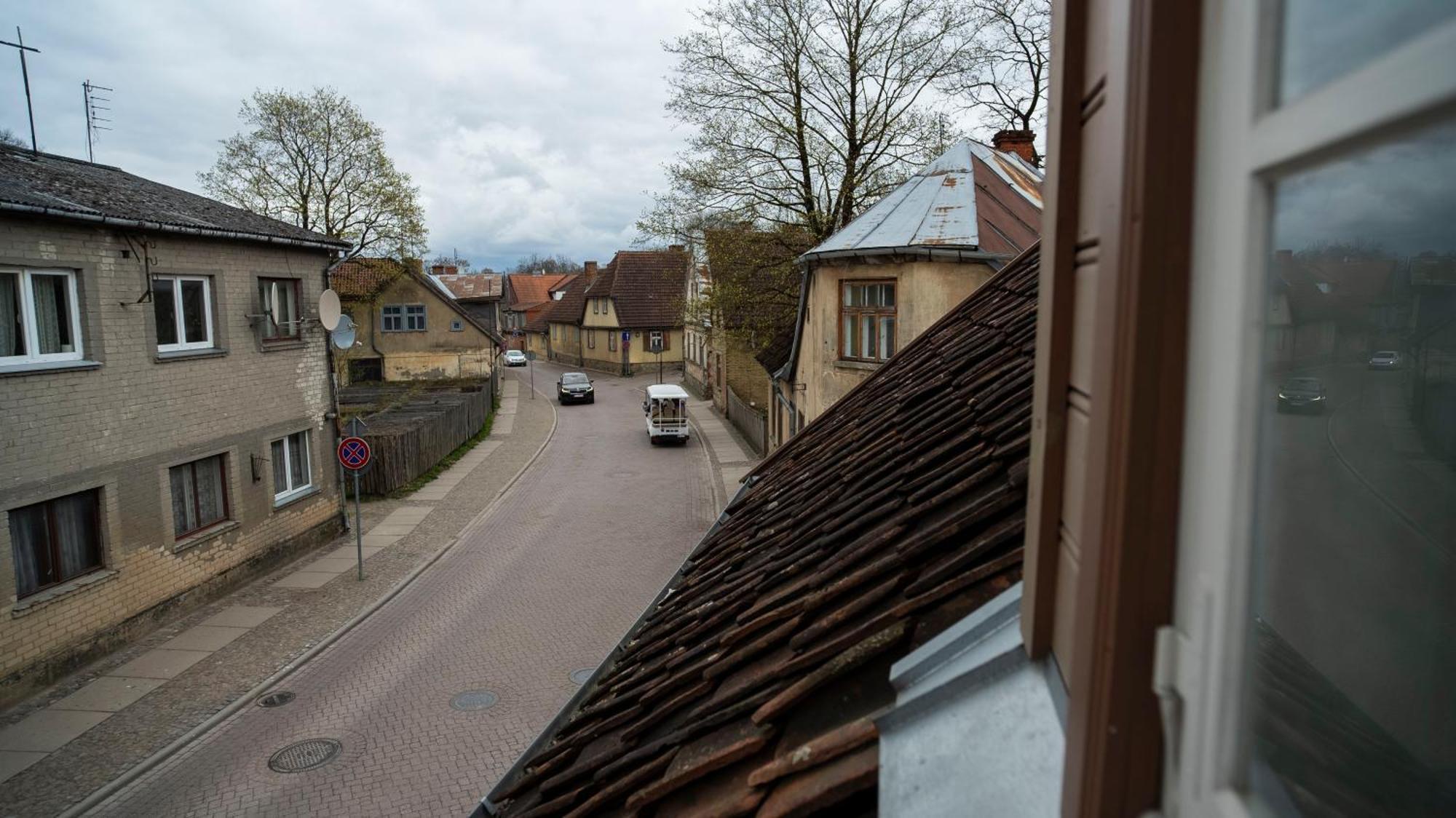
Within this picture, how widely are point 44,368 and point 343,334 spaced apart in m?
8.07

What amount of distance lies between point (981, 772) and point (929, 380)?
372 cm

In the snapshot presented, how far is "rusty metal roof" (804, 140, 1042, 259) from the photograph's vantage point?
49.4 ft

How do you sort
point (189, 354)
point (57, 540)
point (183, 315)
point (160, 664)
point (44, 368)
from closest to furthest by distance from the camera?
1. point (44, 368)
2. point (57, 540)
3. point (160, 664)
4. point (189, 354)
5. point (183, 315)

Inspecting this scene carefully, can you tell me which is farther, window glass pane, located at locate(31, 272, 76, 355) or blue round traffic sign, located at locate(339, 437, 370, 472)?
blue round traffic sign, located at locate(339, 437, 370, 472)

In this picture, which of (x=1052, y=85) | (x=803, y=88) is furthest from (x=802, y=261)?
(x=1052, y=85)

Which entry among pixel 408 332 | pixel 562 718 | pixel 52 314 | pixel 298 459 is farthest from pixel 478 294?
pixel 562 718

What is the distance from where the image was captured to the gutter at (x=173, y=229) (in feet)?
37.0

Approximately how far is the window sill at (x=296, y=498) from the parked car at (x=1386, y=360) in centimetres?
1871

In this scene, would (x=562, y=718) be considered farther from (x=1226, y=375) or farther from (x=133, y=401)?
(x=133, y=401)

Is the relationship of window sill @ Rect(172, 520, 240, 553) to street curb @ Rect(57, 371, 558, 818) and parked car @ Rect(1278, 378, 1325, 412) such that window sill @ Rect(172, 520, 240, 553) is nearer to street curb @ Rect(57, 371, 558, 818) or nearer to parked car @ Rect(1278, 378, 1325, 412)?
street curb @ Rect(57, 371, 558, 818)

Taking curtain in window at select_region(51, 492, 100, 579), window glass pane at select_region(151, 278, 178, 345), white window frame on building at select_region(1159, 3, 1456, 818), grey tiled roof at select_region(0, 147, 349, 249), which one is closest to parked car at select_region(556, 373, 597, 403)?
grey tiled roof at select_region(0, 147, 349, 249)

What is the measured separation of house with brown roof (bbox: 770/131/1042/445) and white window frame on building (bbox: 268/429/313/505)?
1048cm

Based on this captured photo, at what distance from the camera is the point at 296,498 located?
1778 cm

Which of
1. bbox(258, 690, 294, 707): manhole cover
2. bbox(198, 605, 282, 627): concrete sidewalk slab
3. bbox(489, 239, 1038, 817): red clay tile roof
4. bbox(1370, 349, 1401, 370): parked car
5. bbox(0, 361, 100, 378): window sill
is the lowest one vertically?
bbox(258, 690, 294, 707): manhole cover
